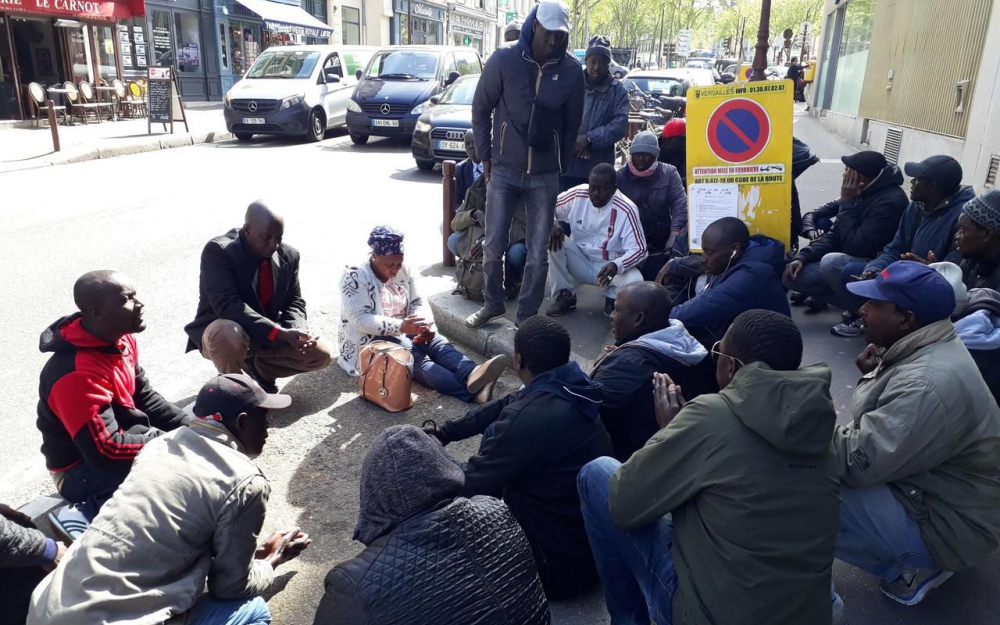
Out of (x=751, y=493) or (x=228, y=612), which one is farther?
(x=228, y=612)

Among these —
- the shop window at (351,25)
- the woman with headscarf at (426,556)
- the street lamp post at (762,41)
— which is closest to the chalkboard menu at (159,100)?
the street lamp post at (762,41)

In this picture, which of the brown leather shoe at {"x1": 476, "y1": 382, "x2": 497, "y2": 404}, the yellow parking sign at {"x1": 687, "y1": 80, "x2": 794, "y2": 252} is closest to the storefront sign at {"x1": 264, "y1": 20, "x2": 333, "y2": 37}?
the yellow parking sign at {"x1": 687, "y1": 80, "x2": 794, "y2": 252}

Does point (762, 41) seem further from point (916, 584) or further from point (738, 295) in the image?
point (916, 584)

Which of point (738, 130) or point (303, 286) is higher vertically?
point (738, 130)

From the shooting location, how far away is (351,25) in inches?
1314

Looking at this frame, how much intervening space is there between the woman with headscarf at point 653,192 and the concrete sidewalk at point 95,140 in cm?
1044

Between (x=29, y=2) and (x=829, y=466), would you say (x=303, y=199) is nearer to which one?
(x=829, y=466)

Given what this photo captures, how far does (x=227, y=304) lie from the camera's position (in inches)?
163

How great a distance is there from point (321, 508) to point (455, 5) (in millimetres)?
45507

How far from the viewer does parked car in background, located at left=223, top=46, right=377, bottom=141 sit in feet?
48.1

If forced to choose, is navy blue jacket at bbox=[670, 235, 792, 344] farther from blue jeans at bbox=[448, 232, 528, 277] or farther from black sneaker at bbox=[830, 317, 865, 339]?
blue jeans at bbox=[448, 232, 528, 277]

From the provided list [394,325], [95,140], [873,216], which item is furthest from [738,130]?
[95,140]

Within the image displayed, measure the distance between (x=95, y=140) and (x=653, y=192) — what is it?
41.9 ft

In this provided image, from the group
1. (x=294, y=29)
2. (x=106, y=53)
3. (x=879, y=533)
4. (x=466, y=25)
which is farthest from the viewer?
(x=466, y=25)
